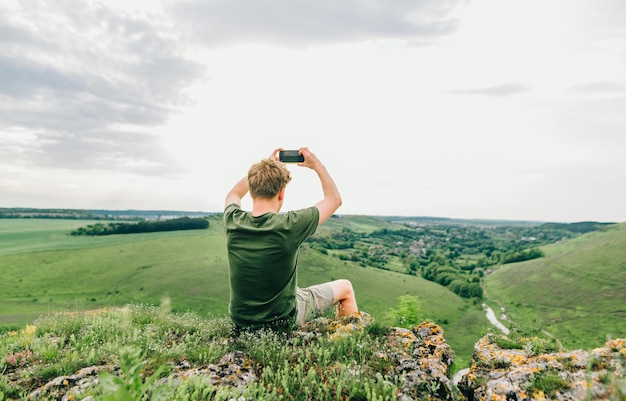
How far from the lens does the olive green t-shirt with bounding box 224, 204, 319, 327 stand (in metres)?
4.66

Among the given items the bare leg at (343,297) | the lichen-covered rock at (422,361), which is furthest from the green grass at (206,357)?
the bare leg at (343,297)

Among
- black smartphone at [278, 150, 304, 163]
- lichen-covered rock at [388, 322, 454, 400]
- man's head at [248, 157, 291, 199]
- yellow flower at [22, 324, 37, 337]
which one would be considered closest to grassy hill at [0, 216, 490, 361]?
yellow flower at [22, 324, 37, 337]

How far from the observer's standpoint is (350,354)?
477cm

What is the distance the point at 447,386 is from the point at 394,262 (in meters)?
182

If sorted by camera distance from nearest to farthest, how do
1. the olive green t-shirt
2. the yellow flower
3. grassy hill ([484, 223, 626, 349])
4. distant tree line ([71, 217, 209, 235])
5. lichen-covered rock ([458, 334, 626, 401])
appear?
lichen-covered rock ([458, 334, 626, 401]) < the olive green t-shirt < the yellow flower < grassy hill ([484, 223, 626, 349]) < distant tree line ([71, 217, 209, 235])

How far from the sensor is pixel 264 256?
4.73m

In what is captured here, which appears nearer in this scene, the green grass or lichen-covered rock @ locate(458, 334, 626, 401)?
lichen-covered rock @ locate(458, 334, 626, 401)

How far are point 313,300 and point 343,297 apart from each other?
2.06ft

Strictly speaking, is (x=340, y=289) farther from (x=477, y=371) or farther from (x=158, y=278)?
(x=158, y=278)

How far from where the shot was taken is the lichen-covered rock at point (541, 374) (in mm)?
3564

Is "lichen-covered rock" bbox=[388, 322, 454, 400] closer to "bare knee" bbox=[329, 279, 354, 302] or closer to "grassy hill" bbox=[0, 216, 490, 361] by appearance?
"bare knee" bbox=[329, 279, 354, 302]

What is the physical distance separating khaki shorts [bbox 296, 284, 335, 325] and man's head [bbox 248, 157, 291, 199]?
208 cm

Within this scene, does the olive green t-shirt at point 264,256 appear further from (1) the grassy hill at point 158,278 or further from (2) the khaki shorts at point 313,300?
(1) the grassy hill at point 158,278

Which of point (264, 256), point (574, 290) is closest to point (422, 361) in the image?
point (264, 256)
